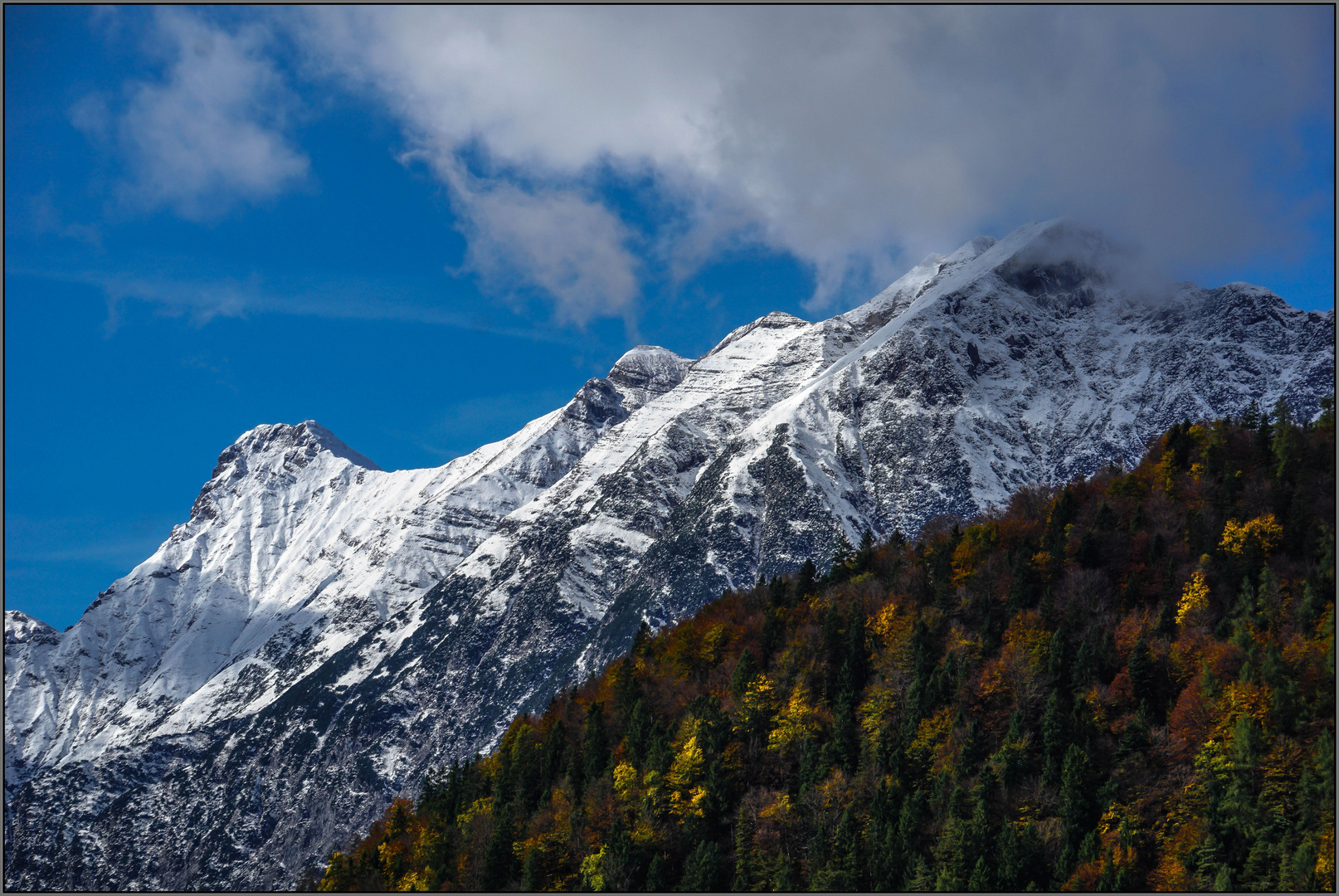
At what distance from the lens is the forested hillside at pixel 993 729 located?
102 m

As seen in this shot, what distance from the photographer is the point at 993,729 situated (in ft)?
390

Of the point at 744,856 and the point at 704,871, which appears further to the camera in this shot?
the point at 744,856

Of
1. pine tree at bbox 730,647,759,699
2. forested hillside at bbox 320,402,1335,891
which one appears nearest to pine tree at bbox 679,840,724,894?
forested hillside at bbox 320,402,1335,891

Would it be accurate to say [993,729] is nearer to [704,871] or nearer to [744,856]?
[744,856]

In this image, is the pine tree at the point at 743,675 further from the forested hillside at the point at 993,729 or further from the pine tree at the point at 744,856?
the pine tree at the point at 744,856

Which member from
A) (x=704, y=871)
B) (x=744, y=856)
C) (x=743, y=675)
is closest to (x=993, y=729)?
(x=744, y=856)

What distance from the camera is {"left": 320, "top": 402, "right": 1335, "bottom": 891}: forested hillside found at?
335 ft

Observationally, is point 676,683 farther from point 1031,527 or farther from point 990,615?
point 1031,527

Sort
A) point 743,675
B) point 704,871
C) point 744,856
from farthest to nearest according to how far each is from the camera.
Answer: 1. point 743,675
2. point 744,856
3. point 704,871

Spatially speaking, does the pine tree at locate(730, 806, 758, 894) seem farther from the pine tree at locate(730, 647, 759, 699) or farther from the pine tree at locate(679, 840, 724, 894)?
the pine tree at locate(730, 647, 759, 699)

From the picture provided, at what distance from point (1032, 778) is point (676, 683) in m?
49.4

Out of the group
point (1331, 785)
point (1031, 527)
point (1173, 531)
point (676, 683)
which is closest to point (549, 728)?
point (676, 683)

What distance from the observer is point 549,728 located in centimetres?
15238

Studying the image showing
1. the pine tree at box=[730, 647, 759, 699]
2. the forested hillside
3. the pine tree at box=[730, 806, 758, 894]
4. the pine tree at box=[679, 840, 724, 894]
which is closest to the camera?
the forested hillside
